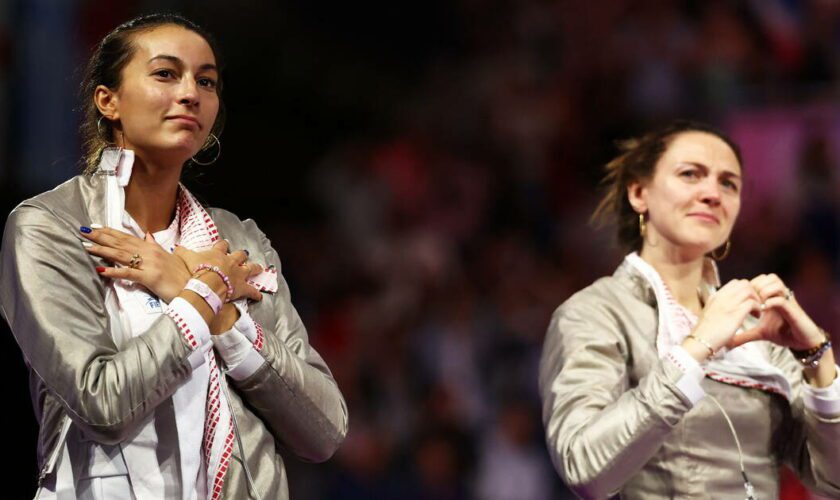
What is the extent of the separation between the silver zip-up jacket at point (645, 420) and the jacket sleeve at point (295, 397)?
1.64 feet

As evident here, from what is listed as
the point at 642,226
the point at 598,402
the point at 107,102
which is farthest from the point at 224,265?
the point at 642,226

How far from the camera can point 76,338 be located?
5.99 ft

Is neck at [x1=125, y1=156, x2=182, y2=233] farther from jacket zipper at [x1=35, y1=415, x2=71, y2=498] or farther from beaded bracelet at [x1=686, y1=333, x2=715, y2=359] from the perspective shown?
Answer: beaded bracelet at [x1=686, y1=333, x2=715, y2=359]

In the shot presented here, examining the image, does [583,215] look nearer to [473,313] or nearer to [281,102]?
[473,313]

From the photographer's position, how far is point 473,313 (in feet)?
17.4

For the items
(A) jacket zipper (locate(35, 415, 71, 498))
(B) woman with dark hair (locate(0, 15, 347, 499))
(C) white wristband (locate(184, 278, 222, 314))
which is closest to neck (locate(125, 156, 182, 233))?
(B) woman with dark hair (locate(0, 15, 347, 499))

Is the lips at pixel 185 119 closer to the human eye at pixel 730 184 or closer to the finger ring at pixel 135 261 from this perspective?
the finger ring at pixel 135 261

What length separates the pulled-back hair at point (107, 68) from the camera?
2.08 metres

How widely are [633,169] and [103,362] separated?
1411mm

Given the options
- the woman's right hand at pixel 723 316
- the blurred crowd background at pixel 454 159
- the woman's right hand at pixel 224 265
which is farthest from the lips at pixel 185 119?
the blurred crowd background at pixel 454 159

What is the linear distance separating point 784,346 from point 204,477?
1277 millimetres

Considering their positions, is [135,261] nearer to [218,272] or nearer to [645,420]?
[218,272]

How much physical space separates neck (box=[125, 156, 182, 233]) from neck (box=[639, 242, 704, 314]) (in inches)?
43.7

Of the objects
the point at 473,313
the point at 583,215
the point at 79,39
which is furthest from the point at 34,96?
the point at 583,215
